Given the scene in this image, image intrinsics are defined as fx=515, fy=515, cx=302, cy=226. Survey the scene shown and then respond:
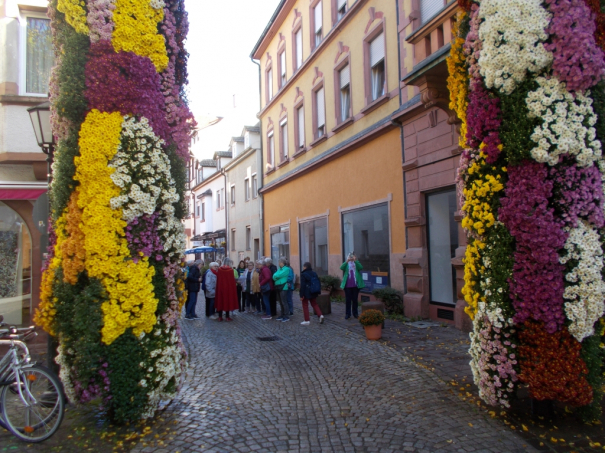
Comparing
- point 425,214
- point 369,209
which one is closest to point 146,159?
point 425,214

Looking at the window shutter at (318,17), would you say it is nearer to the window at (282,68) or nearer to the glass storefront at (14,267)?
the window at (282,68)

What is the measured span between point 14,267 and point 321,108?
12.3 m

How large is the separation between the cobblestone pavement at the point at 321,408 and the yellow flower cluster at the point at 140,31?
3.85m

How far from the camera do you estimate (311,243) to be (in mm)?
20516

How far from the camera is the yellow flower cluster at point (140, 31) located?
5.45 m

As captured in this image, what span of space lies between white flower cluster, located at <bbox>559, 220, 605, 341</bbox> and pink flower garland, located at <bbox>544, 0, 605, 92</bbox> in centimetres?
133

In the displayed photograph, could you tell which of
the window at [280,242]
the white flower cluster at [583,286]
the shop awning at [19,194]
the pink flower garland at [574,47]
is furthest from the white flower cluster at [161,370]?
the window at [280,242]

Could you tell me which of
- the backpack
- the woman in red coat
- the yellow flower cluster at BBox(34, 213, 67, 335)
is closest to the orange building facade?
the backpack

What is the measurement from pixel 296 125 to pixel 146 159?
17260mm

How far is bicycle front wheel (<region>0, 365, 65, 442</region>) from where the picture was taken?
4961 millimetres

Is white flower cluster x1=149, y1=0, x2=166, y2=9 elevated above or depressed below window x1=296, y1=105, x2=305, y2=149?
below

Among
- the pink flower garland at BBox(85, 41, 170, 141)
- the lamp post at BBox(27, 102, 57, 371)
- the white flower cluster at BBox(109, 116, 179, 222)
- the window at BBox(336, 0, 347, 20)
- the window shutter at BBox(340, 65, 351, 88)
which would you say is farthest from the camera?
the window at BBox(336, 0, 347, 20)

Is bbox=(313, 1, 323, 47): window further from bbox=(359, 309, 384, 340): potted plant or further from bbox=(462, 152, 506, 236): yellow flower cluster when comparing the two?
bbox=(462, 152, 506, 236): yellow flower cluster

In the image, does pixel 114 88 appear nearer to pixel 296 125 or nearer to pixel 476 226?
pixel 476 226
